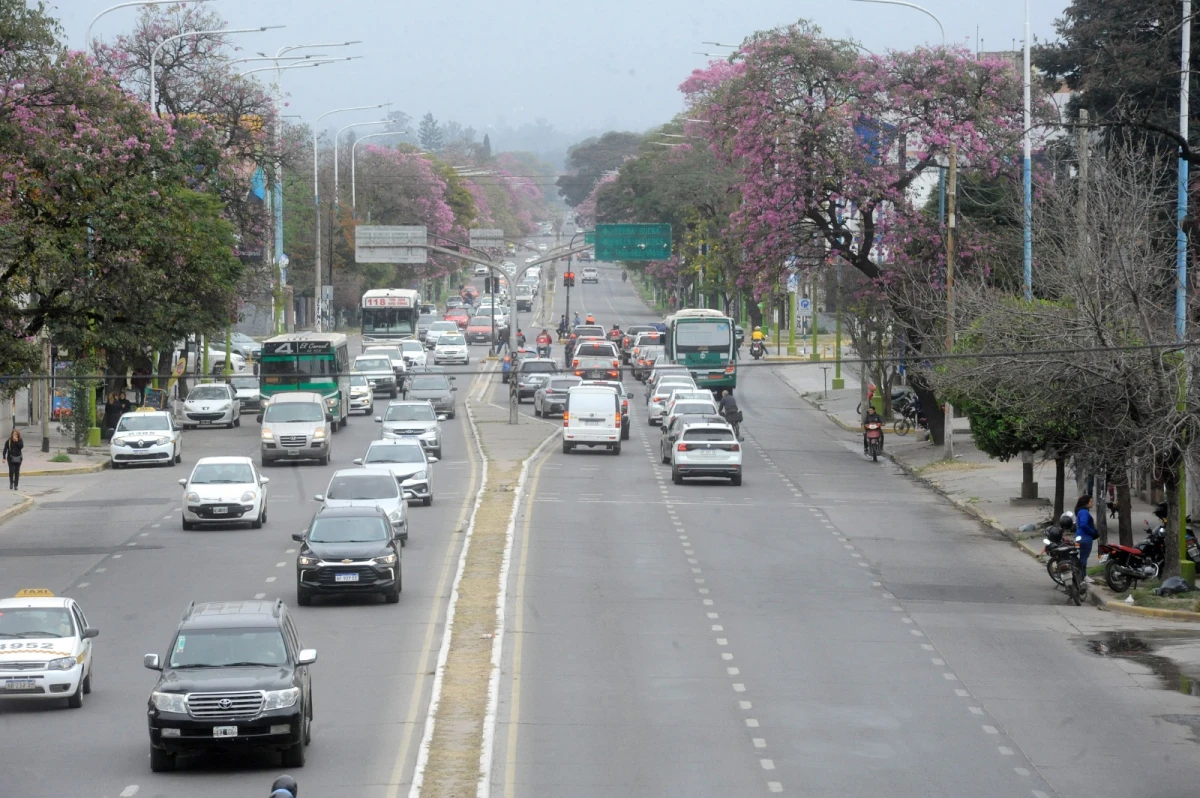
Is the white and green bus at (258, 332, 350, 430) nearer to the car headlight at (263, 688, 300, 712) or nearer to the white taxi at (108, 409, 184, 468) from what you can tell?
the white taxi at (108, 409, 184, 468)

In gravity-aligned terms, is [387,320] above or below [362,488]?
above

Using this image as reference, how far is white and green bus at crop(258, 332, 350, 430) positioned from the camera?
180 ft

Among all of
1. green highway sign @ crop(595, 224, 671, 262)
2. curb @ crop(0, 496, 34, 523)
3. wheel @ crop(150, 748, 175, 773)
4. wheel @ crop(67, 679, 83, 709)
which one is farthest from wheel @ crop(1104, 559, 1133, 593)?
green highway sign @ crop(595, 224, 671, 262)

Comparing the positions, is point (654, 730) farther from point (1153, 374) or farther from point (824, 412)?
point (824, 412)

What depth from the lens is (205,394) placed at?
57.0 meters

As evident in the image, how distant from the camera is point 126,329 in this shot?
36.8 metres

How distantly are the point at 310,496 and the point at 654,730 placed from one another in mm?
22613

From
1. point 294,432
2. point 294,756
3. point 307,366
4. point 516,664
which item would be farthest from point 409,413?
point 294,756

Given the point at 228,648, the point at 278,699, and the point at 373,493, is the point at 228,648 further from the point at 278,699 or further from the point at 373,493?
the point at 373,493

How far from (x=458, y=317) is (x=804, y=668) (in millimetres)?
96061

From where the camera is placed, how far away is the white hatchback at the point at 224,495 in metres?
33.5

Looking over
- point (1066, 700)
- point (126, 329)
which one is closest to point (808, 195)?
point (126, 329)

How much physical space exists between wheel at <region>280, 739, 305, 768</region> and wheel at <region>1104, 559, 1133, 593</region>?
1619cm

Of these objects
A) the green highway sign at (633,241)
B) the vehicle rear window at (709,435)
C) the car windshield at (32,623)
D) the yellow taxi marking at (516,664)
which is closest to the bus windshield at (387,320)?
the green highway sign at (633,241)
